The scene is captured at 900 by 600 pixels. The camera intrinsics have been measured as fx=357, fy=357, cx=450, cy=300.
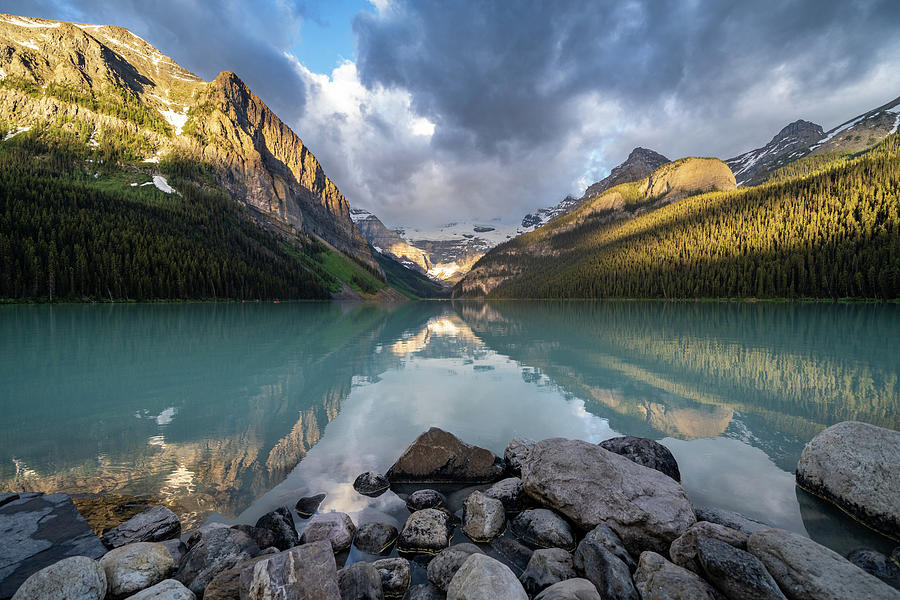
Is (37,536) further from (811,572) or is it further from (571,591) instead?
(811,572)

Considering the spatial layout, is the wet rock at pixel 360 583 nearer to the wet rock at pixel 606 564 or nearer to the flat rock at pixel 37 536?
the wet rock at pixel 606 564

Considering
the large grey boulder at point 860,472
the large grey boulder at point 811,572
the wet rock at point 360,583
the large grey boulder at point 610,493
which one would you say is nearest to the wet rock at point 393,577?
the wet rock at point 360,583

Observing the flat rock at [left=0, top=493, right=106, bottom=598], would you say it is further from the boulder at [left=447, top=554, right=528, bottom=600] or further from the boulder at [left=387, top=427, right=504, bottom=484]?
the boulder at [left=387, top=427, right=504, bottom=484]

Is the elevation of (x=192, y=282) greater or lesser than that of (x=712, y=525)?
greater

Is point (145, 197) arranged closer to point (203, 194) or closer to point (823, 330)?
point (203, 194)

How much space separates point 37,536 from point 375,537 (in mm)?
4941

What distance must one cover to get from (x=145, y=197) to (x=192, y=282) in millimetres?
64198

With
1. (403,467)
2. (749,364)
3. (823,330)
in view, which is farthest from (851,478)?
(823,330)

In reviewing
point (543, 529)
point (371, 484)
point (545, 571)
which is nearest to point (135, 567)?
point (371, 484)

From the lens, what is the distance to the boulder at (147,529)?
5.70 m

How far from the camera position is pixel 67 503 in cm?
632

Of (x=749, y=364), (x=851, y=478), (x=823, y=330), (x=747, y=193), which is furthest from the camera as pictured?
(x=747, y=193)

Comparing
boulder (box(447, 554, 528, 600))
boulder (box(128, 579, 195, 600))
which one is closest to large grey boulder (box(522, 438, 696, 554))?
boulder (box(447, 554, 528, 600))

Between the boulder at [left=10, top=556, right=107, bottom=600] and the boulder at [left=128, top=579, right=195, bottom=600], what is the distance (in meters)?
0.50
